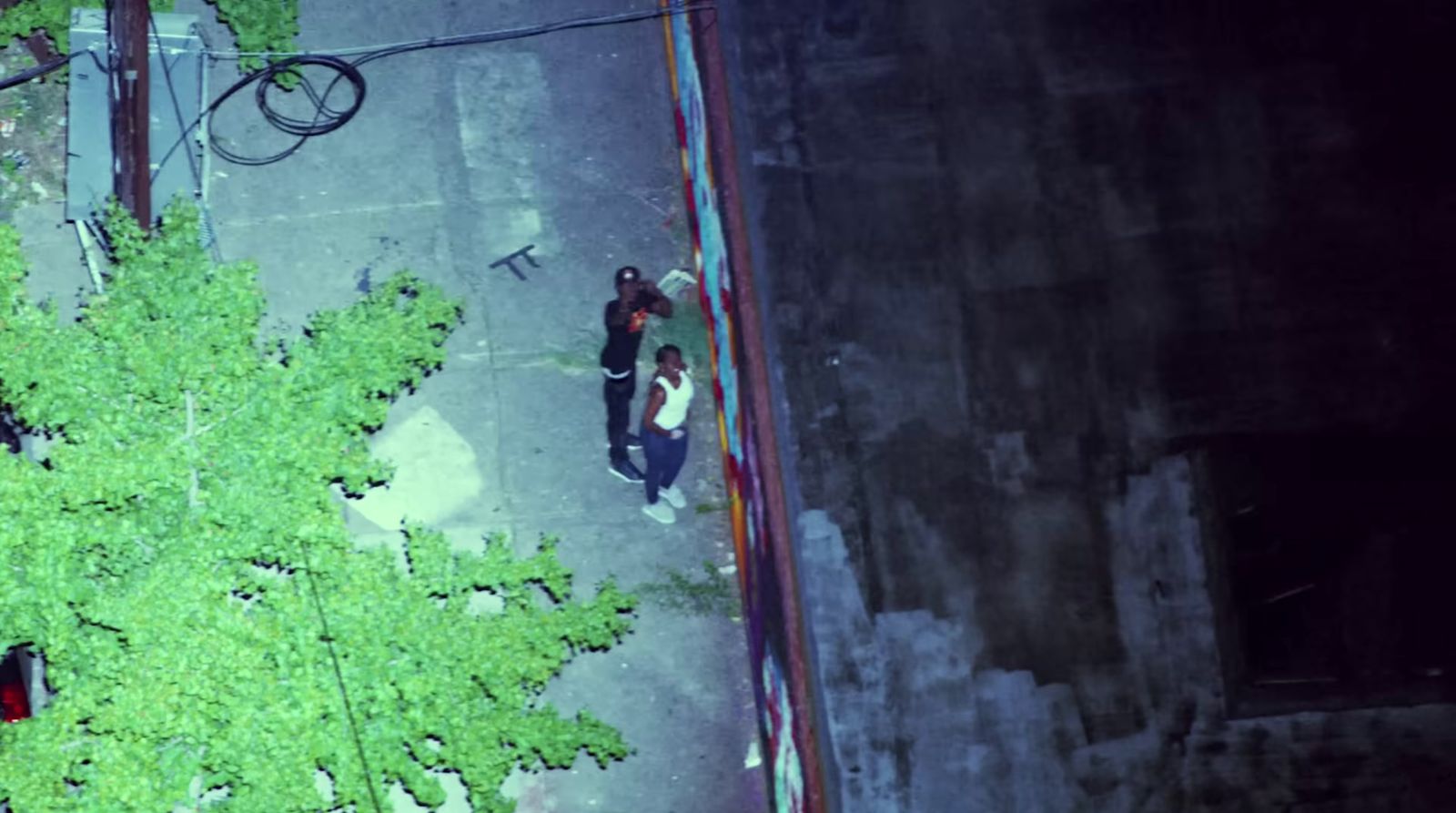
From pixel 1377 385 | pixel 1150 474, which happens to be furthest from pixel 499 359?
pixel 1377 385

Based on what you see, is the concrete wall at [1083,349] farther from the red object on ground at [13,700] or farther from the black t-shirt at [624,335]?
the red object on ground at [13,700]

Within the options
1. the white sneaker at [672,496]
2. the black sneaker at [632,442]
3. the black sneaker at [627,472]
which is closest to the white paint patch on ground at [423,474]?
the black sneaker at [627,472]

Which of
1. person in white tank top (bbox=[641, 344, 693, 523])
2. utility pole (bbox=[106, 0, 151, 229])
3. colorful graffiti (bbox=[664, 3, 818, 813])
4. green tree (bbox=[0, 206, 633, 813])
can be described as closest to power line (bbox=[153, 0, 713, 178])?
utility pole (bbox=[106, 0, 151, 229])

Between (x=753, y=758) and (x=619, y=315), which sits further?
(x=619, y=315)

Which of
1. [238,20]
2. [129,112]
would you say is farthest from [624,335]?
[129,112]

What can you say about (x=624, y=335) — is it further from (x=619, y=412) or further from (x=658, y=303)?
(x=619, y=412)

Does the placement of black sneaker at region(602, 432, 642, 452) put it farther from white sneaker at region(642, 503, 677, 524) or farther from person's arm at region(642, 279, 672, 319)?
person's arm at region(642, 279, 672, 319)
